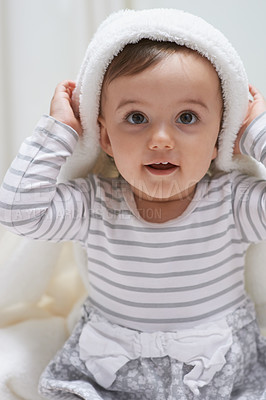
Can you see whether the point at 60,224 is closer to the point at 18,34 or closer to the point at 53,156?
the point at 53,156

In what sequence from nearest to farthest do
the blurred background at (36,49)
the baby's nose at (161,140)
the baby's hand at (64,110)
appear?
1. the baby's nose at (161,140)
2. the baby's hand at (64,110)
3. the blurred background at (36,49)

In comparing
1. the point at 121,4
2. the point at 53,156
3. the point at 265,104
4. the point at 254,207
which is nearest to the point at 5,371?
the point at 53,156

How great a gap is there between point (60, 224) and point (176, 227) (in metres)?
0.23

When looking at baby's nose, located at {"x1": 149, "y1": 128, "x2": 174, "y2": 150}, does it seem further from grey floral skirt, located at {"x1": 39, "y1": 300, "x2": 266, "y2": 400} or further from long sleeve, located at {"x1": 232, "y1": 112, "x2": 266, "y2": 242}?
grey floral skirt, located at {"x1": 39, "y1": 300, "x2": 266, "y2": 400}

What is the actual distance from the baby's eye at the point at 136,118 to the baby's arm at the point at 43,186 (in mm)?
131

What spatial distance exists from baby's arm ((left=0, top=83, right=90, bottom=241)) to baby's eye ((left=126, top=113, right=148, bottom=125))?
0.13m

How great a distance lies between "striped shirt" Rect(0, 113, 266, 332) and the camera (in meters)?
1.04

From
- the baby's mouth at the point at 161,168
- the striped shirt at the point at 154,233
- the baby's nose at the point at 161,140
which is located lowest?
the striped shirt at the point at 154,233

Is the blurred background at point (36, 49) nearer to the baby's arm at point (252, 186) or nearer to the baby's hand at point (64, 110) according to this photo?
the baby's hand at point (64, 110)

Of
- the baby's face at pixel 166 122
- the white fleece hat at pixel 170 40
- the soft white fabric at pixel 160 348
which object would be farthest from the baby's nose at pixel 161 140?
the soft white fabric at pixel 160 348

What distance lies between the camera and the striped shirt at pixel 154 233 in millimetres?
1045

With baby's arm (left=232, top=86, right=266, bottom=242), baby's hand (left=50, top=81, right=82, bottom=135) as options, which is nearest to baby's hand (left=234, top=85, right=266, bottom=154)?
baby's arm (left=232, top=86, right=266, bottom=242)

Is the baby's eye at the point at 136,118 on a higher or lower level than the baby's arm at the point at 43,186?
higher

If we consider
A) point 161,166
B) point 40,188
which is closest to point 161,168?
point 161,166
